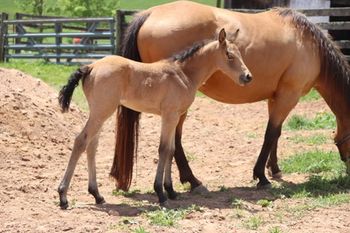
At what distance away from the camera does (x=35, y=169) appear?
23.4 ft

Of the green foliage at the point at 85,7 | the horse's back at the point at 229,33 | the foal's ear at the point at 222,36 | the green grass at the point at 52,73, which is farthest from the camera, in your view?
the green foliage at the point at 85,7

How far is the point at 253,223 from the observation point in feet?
17.8

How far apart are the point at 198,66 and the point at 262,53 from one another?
3.54ft

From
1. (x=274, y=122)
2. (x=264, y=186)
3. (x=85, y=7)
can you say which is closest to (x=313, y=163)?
(x=274, y=122)

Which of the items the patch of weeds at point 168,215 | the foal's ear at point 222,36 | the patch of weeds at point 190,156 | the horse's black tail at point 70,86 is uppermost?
the foal's ear at point 222,36

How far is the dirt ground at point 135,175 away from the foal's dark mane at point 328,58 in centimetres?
115

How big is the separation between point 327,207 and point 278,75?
174cm

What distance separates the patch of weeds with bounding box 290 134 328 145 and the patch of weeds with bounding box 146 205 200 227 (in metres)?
3.82

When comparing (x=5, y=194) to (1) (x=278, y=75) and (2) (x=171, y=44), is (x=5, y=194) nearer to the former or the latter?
(2) (x=171, y=44)

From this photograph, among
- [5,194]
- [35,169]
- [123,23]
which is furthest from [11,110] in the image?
[123,23]

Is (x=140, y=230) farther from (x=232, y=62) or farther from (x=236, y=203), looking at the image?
(x=232, y=62)

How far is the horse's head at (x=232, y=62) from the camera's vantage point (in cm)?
620

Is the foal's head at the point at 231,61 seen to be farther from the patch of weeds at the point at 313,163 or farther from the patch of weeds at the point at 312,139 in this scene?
the patch of weeds at the point at 312,139

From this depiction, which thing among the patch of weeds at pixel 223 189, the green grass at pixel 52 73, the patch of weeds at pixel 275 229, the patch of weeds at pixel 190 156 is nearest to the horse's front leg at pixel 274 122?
the patch of weeds at pixel 223 189
